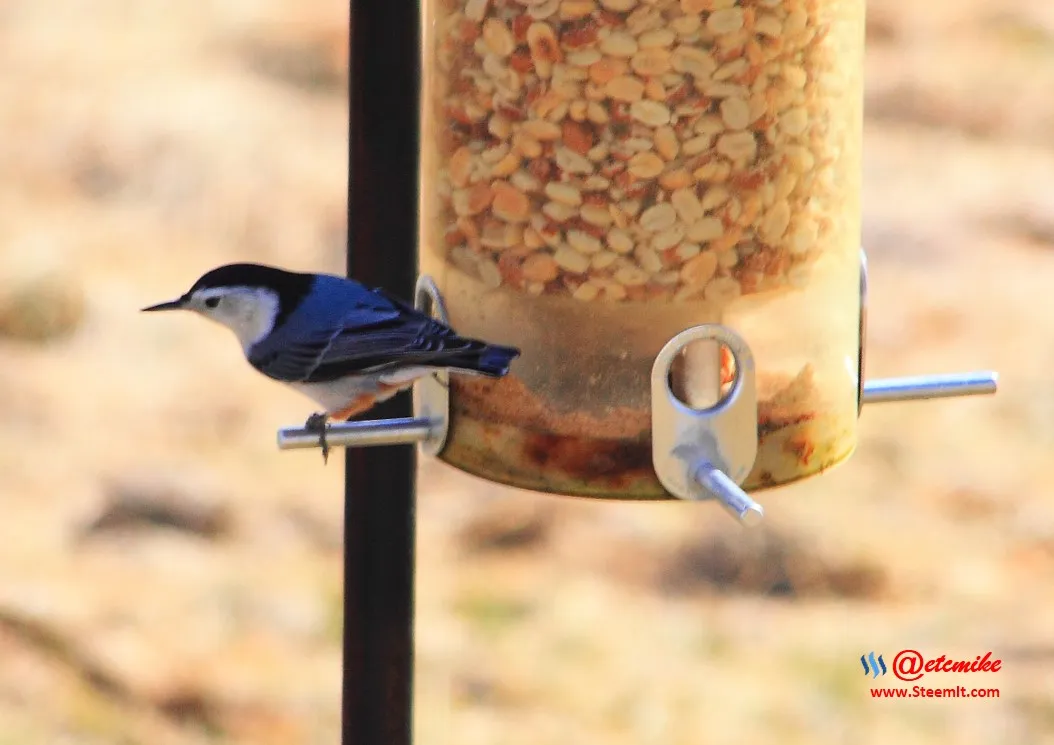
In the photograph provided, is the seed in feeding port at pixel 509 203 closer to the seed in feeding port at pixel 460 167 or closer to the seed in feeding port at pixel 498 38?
the seed in feeding port at pixel 460 167

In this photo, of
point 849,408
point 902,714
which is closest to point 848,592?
point 902,714

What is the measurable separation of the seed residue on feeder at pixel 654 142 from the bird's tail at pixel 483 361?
16 cm

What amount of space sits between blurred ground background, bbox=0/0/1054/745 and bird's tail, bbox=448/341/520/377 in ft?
7.22

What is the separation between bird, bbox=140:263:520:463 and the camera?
2525mm

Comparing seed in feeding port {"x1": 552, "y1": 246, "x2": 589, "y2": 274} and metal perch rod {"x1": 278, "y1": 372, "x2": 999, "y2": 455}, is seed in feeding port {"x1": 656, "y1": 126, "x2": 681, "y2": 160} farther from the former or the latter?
metal perch rod {"x1": 278, "y1": 372, "x2": 999, "y2": 455}

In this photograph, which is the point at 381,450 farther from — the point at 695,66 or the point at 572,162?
the point at 695,66

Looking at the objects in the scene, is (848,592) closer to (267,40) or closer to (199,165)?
(199,165)

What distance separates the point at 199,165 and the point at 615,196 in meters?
4.46

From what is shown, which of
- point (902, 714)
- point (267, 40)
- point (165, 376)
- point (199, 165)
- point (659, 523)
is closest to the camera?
point (902, 714)

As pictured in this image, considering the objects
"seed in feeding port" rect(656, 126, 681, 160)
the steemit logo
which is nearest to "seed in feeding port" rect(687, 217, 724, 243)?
"seed in feeding port" rect(656, 126, 681, 160)

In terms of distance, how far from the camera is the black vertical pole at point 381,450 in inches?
93.4

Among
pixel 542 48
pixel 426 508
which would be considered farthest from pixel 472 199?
pixel 426 508

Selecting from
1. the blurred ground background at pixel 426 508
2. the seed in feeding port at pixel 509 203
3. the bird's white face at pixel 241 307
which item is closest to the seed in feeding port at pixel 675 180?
the seed in feeding port at pixel 509 203

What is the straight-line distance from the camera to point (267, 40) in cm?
747
